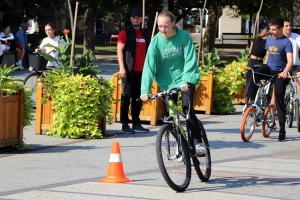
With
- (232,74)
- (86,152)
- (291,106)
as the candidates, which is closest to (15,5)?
(232,74)

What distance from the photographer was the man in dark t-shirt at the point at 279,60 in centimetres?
1173

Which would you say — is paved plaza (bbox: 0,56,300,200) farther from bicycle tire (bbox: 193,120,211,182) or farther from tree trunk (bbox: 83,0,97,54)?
tree trunk (bbox: 83,0,97,54)

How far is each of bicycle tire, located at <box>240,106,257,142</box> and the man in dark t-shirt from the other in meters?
0.44

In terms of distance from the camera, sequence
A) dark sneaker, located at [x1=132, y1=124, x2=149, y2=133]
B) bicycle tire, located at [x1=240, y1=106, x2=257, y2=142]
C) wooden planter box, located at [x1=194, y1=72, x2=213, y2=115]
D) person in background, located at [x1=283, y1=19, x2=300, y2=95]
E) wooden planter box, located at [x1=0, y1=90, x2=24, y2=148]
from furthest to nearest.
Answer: wooden planter box, located at [x1=194, y1=72, x2=213, y2=115], person in background, located at [x1=283, y1=19, x2=300, y2=95], dark sneaker, located at [x1=132, y1=124, x2=149, y2=133], bicycle tire, located at [x1=240, y1=106, x2=257, y2=142], wooden planter box, located at [x1=0, y1=90, x2=24, y2=148]

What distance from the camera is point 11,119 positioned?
9945 millimetres

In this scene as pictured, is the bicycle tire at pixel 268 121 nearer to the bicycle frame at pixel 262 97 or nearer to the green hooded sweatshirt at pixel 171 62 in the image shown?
the bicycle frame at pixel 262 97

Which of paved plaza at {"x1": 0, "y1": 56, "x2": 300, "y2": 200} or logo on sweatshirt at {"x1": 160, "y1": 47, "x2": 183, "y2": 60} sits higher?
logo on sweatshirt at {"x1": 160, "y1": 47, "x2": 183, "y2": 60}

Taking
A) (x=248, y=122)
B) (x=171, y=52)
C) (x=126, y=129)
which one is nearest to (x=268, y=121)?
(x=248, y=122)

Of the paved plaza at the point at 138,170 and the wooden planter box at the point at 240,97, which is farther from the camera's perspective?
the wooden planter box at the point at 240,97

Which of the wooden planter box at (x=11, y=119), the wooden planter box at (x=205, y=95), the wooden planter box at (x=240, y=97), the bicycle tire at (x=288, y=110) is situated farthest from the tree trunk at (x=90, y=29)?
the wooden planter box at (x=11, y=119)

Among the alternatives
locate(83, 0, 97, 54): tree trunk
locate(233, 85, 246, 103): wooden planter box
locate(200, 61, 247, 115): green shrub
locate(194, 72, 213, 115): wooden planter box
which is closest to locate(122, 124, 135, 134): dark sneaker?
locate(194, 72, 213, 115): wooden planter box

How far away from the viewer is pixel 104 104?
457 inches

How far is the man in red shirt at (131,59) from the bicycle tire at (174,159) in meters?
4.47

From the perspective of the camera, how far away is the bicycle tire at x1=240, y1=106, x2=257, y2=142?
11556mm
